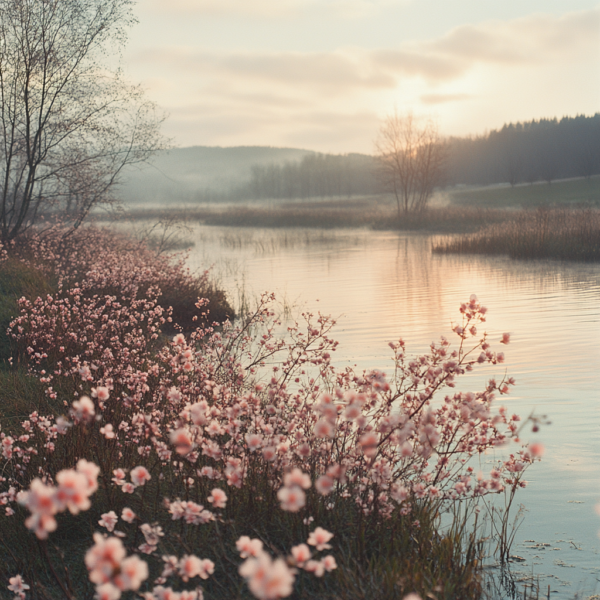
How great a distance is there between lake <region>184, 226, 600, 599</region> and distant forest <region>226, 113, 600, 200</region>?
83946 millimetres

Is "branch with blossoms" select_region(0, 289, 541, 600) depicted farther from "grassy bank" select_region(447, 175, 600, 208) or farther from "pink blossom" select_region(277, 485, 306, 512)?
"grassy bank" select_region(447, 175, 600, 208)

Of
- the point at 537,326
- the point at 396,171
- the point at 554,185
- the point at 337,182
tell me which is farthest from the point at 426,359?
the point at 337,182

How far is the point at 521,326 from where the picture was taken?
1338 cm

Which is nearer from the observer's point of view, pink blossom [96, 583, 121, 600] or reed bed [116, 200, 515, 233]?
pink blossom [96, 583, 121, 600]

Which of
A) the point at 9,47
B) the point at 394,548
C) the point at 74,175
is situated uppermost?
the point at 9,47

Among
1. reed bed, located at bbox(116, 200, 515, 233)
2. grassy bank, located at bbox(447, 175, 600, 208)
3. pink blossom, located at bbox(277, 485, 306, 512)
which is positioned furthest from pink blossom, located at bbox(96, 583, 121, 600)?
grassy bank, located at bbox(447, 175, 600, 208)

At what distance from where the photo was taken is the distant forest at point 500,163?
116 metres

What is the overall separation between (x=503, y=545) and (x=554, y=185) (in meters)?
100

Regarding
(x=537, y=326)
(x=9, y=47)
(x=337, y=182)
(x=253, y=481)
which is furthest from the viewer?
(x=337, y=182)

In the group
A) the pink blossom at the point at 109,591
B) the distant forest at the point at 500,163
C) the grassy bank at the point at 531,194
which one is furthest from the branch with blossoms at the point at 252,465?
the distant forest at the point at 500,163

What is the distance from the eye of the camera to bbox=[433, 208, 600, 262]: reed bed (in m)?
23.5

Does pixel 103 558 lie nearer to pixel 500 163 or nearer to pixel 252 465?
pixel 252 465

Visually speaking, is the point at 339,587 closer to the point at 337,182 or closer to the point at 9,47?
the point at 9,47

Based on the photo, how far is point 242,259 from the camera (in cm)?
2880
